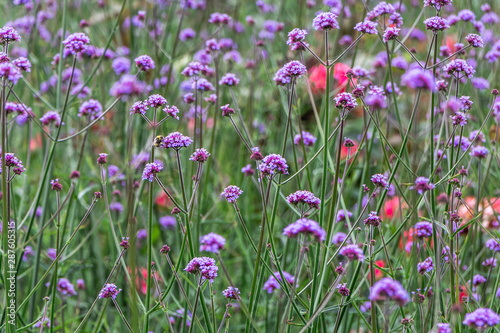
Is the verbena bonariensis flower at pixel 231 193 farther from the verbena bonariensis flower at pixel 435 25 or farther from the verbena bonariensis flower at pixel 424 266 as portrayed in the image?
the verbena bonariensis flower at pixel 435 25

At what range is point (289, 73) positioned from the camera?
155cm

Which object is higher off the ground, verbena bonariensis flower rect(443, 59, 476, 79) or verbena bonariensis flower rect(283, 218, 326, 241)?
verbena bonariensis flower rect(443, 59, 476, 79)

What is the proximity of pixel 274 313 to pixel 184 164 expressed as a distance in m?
0.92

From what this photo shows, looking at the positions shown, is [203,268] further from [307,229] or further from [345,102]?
[345,102]

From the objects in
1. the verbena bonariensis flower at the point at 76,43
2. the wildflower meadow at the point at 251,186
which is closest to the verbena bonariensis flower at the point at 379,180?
the wildflower meadow at the point at 251,186

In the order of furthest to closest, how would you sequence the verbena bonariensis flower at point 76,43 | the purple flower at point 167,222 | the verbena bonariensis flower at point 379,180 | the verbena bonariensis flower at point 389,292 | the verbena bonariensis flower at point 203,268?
the purple flower at point 167,222
the verbena bonariensis flower at point 76,43
the verbena bonariensis flower at point 379,180
the verbena bonariensis flower at point 203,268
the verbena bonariensis flower at point 389,292

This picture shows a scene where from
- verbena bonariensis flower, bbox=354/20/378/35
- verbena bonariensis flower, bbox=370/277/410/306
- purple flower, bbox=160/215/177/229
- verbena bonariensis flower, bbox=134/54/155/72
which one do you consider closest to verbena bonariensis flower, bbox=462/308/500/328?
verbena bonariensis flower, bbox=370/277/410/306

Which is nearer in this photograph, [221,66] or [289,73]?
[289,73]

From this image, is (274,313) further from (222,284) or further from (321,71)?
(321,71)

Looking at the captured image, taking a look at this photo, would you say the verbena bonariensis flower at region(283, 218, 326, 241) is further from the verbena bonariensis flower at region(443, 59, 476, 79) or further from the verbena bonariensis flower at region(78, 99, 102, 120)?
the verbena bonariensis flower at region(78, 99, 102, 120)

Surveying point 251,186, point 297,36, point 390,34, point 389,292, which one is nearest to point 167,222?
point 251,186

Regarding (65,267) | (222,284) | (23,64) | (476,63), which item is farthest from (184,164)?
(476,63)

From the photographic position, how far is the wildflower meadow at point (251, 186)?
4.58ft

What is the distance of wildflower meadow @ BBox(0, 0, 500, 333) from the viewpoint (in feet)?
4.58
